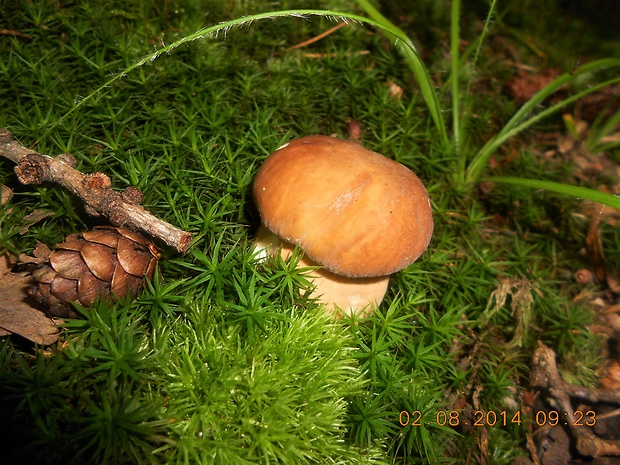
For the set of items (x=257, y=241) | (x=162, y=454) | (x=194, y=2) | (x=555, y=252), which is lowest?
(x=555, y=252)

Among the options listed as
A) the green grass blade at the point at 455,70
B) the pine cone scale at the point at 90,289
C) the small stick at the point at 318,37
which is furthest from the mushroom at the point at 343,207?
the small stick at the point at 318,37

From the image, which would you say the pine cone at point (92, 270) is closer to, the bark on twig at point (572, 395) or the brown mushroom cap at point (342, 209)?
the brown mushroom cap at point (342, 209)

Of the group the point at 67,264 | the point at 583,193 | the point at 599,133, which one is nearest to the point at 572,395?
the point at 583,193

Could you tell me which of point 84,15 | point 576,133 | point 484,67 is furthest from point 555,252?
point 84,15

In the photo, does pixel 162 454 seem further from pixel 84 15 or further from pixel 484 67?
pixel 484 67

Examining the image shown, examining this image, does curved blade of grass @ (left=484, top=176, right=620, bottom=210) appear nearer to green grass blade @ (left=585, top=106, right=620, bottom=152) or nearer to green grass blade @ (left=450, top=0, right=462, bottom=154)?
green grass blade @ (left=450, top=0, right=462, bottom=154)
